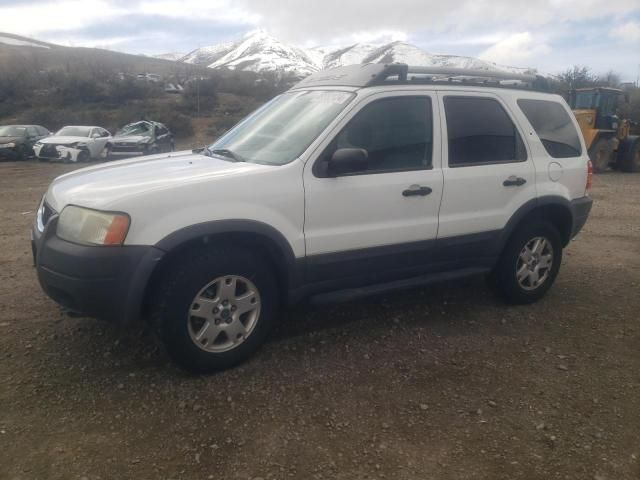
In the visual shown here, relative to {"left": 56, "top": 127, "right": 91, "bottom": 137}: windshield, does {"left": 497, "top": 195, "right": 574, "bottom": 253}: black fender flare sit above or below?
above

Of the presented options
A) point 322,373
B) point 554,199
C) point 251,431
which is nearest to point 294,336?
point 322,373

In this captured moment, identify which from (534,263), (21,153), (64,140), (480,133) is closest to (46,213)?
(480,133)

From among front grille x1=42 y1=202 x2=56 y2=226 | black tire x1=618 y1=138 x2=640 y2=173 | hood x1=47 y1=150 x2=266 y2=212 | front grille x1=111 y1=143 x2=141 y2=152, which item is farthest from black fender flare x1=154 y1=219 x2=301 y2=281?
black tire x1=618 y1=138 x2=640 y2=173

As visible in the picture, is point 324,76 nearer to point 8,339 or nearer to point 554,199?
point 554,199

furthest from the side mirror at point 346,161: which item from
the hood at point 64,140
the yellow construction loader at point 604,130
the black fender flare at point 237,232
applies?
the hood at point 64,140

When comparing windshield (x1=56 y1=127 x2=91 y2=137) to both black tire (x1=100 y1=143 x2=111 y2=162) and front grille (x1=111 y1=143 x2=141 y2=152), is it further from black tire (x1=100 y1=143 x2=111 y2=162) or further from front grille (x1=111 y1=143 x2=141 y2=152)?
front grille (x1=111 y1=143 x2=141 y2=152)

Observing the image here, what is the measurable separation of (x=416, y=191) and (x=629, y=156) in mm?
15491

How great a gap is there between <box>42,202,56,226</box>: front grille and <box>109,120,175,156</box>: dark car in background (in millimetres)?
13739

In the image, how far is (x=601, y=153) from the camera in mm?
16016

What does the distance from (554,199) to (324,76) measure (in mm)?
2232

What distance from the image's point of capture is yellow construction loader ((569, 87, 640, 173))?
51.1ft

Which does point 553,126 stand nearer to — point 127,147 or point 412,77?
point 412,77

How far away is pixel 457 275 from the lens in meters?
4.26

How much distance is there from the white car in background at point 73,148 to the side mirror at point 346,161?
1543 cm
